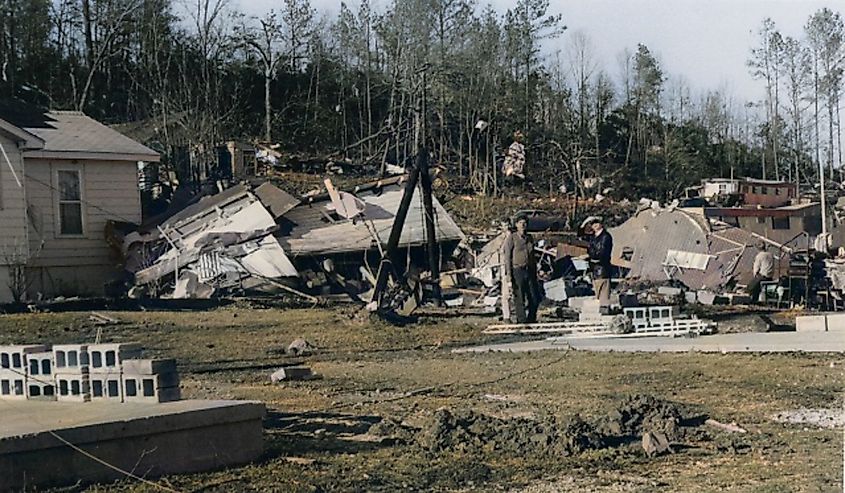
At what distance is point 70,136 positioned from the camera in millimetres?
25734

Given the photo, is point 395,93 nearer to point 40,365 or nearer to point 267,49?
point 267,49

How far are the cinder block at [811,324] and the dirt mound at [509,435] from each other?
8320mm

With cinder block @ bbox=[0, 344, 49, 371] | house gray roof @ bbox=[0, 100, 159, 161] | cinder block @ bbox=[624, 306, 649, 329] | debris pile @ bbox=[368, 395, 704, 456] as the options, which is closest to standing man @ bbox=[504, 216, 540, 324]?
cinder block @ bbox=[624, 306, 649, 329]

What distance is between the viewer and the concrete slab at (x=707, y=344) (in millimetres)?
13977

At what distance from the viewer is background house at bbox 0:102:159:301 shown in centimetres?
2300

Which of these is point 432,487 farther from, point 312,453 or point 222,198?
point 222,198

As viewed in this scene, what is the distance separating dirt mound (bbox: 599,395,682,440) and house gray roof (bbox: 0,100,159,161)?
17965 millimetres

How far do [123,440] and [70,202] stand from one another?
1883 cm

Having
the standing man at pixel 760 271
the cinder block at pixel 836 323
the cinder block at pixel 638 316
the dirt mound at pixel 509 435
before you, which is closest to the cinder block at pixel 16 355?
the dirt mound at pixel 509 435

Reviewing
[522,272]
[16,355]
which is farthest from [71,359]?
A: [522,272]

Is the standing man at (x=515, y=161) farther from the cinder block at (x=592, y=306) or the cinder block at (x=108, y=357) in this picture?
the cinder block at (x=108, y=357)

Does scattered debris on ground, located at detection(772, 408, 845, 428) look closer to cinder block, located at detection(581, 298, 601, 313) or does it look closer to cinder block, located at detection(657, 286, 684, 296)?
cinder block, located at detection(581, 298, 601, 313)

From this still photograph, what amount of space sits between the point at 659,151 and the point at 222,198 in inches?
1148

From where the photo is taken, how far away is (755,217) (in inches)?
1448
